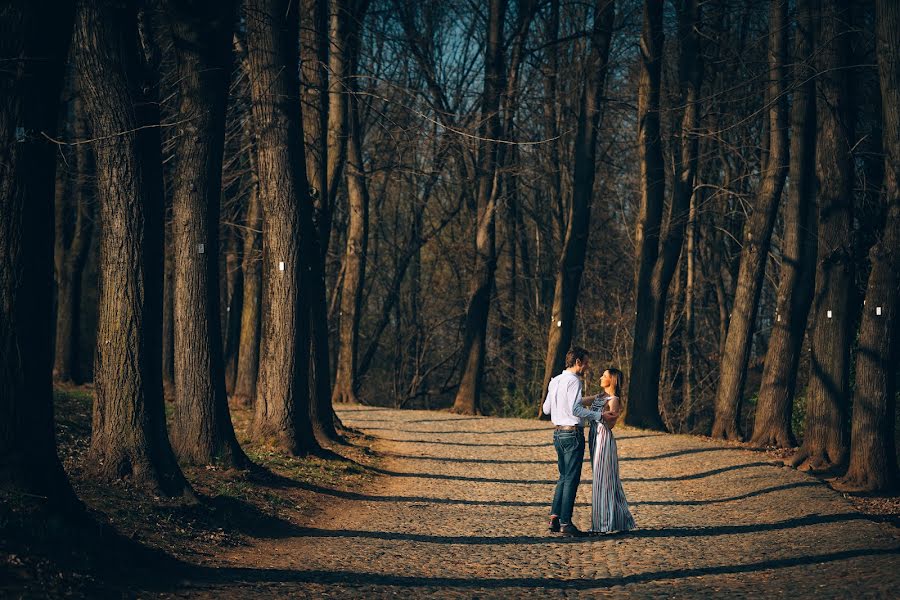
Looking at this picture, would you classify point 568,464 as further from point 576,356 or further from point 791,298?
point 791,298

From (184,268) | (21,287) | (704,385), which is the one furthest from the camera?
(704,385)

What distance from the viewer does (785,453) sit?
58.8 feet

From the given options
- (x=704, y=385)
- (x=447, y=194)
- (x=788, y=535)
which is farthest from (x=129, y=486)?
(x=447, y=194)

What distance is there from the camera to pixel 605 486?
10.5 metres

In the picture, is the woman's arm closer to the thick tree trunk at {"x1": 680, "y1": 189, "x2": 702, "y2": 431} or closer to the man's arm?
the man's arm

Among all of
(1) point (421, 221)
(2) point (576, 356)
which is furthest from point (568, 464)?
(1) point (421, 221)

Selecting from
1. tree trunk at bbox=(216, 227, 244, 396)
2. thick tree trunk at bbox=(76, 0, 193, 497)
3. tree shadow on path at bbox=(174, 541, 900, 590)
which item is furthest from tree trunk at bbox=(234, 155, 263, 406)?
tree shadow on path at bbox=(174, 541, 900, 590)

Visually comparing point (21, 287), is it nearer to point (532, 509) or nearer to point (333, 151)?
point (532, 509)

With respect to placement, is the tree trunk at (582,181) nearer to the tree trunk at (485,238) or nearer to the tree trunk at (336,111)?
the tree trunk at (485,238)

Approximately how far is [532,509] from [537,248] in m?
25.6

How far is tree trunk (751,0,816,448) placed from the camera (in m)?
18.3

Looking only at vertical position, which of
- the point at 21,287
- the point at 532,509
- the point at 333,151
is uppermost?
the point at 333,151

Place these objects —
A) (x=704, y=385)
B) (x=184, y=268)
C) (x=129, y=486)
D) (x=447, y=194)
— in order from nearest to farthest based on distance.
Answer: (x=129, y=486)
(x=184, y=268)
(x=704, y=385)
(x=447, y=194)

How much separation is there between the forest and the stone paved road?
154cm
